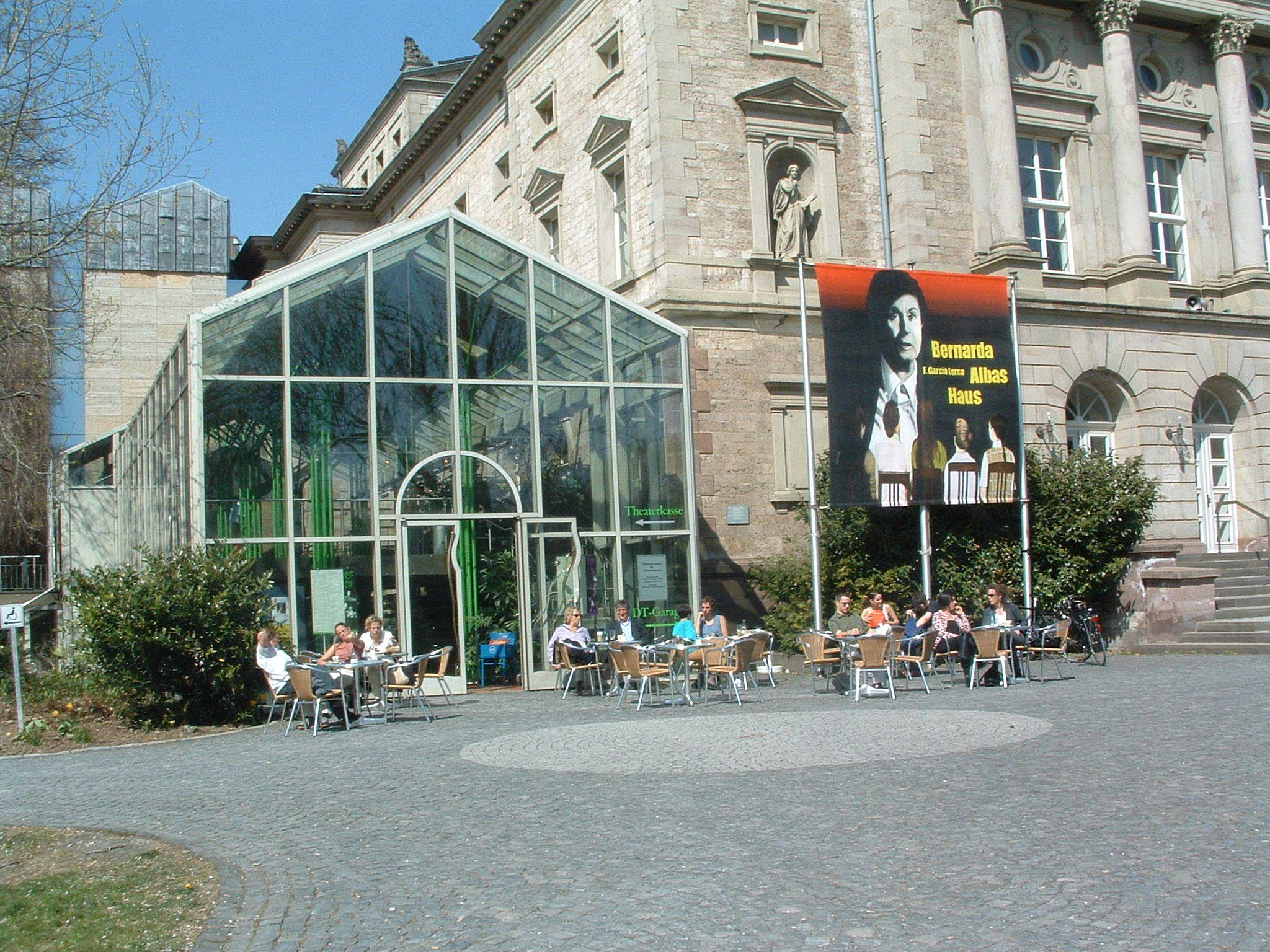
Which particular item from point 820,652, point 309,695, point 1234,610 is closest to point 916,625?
point 820,652

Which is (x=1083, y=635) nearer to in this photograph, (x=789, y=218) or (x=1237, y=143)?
(x=789, y=218)

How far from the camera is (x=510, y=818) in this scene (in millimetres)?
8398

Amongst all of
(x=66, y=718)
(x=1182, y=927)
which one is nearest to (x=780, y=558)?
(x=66, y=718)

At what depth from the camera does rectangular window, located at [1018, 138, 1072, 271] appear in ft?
86.7

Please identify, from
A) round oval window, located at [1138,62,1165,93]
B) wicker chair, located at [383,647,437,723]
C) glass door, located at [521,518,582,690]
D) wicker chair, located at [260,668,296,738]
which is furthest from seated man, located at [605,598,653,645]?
round oval window, located at [1138,62,1165,93]

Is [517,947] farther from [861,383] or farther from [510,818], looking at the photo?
[861,383]

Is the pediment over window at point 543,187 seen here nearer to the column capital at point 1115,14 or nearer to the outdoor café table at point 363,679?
the column capital at point 1115,14

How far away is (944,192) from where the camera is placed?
25359 millimetres

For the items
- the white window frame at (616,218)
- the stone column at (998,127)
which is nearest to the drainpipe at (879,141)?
the stone column at (998,127)

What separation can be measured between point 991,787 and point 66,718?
36.0ft

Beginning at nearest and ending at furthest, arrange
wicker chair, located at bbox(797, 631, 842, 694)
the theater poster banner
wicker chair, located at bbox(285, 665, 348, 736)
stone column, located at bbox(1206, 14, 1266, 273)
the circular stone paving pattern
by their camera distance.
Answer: the circular stone paving pattern → wicker chair, located at bbox(285, 665, 348, 736) → wicker chair, located at bbox(797, 631, 842, 694) → the theater poster banner → stone column, located at bbox(1206, 14, 1266, 273)

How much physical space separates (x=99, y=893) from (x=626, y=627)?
458 inches

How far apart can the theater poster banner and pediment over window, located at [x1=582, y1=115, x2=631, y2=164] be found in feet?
19.9

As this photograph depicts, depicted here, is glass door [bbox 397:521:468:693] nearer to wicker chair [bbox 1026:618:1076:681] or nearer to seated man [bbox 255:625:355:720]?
seated man [bbox 255:625:355:720]
